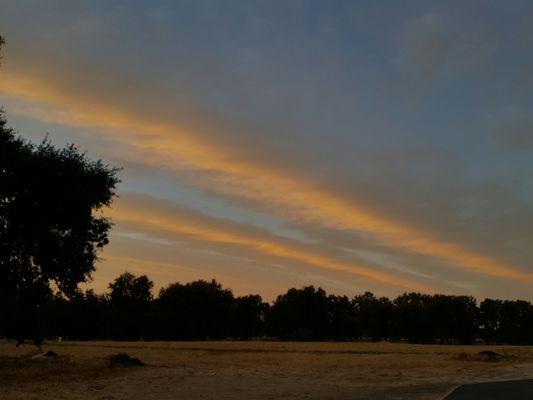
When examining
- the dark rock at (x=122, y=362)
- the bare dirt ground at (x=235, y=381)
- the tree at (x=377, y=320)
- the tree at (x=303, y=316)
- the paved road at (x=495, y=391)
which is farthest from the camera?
the tree at (x=377, y=320)

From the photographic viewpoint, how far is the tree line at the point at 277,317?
154 m

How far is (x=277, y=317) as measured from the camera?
183 m

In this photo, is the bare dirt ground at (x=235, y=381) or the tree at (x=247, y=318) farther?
the tree at (x=247, y=318)

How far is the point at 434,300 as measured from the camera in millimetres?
178875

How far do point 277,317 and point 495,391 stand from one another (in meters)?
163

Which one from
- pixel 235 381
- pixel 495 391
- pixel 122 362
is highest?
pixel 495 391

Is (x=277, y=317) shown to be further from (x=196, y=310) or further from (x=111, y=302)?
(x=111, y=302)

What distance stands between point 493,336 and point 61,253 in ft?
591

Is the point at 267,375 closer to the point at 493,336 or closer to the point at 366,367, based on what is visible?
the point at 366,367

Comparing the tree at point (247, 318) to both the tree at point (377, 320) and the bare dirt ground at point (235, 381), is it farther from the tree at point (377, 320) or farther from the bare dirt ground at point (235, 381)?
the bare dirt ground at point (235, 381)

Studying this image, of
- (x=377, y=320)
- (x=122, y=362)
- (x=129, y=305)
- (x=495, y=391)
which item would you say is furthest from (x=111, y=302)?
(x=495, y=391)

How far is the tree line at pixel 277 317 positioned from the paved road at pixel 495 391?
Answer: 436 ft

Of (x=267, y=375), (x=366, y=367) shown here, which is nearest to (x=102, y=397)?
(x=267, y=375)

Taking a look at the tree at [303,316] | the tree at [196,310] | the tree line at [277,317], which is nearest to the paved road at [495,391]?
the tree line at [277,317]
